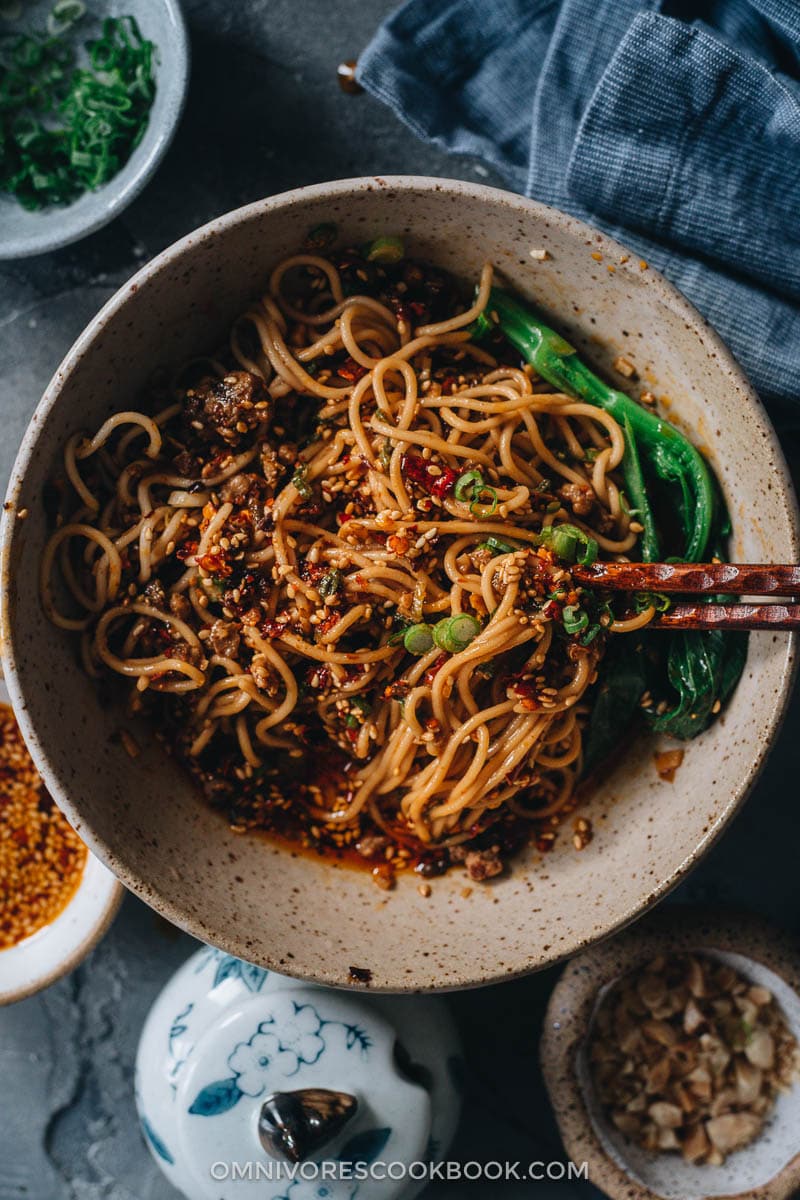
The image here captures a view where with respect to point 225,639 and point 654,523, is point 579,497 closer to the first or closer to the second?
point 654,523

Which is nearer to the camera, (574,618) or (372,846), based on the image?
(574,618)

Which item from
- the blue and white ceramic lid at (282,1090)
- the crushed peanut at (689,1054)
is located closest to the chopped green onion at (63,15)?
the blue and white ceramic lid at (282,1090)

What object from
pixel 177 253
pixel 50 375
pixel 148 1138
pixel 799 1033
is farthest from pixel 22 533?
pixel 799 1033

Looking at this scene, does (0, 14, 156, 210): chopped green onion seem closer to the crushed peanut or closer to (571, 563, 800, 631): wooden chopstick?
(571, 563, 800, 631): wooden chopstick

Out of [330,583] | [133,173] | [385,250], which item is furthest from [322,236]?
[330,583]

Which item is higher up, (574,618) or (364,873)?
(574,618)

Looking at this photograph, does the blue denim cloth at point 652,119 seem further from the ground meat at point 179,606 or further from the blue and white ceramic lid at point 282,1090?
the blue and white ceramic lid at point 282,1090
